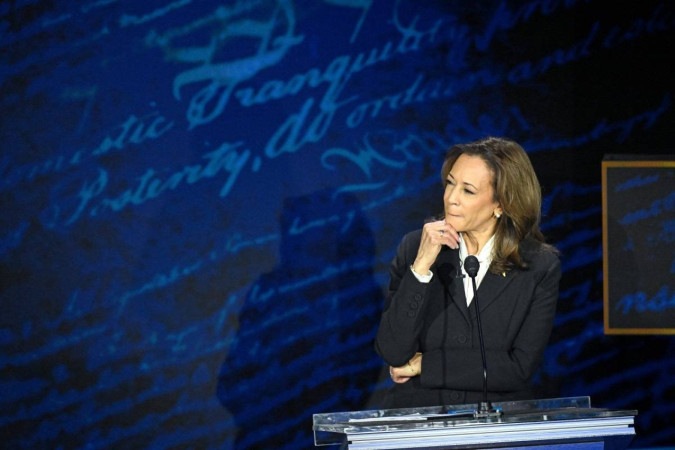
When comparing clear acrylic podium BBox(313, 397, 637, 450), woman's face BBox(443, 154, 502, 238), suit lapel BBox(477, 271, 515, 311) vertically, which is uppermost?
woman's face BBox(443, 154, 502, 238)

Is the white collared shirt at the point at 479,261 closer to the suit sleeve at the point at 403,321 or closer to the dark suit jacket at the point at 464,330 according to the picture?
the dark suit jacket at the point at 464,330

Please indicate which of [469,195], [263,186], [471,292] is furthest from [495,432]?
[263,186]

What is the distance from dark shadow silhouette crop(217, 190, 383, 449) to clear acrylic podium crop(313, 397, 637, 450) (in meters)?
2.31

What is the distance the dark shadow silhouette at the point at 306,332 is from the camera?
4.42 m

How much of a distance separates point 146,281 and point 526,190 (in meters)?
2.11

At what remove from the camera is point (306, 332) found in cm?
445

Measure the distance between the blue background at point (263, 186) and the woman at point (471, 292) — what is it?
1549 millimetres

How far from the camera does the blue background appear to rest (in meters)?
4.31

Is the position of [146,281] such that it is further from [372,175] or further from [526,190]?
[526,190]

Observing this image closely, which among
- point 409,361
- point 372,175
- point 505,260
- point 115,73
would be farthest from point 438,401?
point 115,73

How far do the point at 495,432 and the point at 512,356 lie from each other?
821 millimetres

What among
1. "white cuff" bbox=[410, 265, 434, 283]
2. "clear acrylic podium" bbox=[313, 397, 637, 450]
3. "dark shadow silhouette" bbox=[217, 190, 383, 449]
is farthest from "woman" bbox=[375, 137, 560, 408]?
"dark shadow silhouette" bbox=[217, 190, 383, 449]

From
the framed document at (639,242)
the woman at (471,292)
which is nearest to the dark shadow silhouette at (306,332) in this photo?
the framed document at (639,242)

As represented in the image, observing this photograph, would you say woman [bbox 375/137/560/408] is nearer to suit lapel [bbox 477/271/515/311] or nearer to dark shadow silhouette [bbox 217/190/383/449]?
suit lapel [bbox 477/271/515/311]
